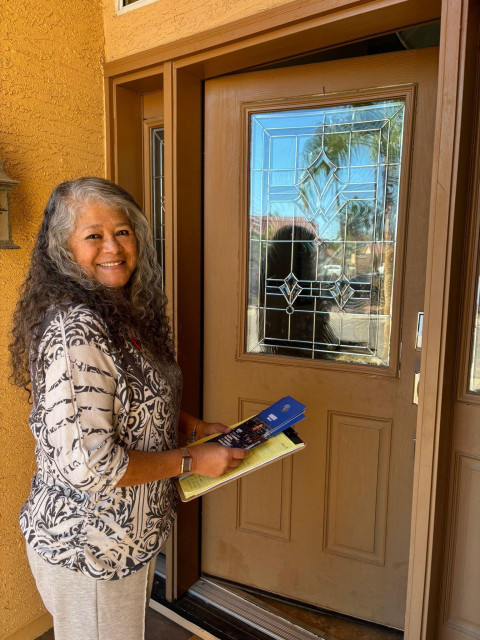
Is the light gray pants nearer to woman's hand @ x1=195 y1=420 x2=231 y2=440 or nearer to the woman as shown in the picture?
the woman

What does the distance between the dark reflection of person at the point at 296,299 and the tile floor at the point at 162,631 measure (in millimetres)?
1305

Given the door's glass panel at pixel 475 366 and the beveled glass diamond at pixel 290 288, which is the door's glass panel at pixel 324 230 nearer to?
the beveled glass diamond at pixel 290 288

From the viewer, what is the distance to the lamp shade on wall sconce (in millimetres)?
1687

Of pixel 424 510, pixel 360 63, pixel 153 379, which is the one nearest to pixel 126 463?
pixel 153 379

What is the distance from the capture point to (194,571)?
7.53ft

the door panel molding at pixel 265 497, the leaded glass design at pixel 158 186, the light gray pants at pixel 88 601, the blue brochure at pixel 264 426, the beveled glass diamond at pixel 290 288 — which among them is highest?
the leaded glass design at pixel 158 186

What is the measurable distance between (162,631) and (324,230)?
1890 mm

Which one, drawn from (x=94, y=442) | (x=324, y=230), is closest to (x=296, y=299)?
(x=324, y=230)

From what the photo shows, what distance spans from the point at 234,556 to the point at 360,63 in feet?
7.30

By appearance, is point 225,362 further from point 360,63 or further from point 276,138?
point 360,63

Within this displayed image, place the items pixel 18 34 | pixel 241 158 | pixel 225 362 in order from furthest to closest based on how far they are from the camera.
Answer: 1. pixel 225 362
2. pixel 241 158
3. pixel 18 34

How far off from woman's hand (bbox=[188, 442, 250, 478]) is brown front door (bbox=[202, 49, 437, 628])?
32.7 inches

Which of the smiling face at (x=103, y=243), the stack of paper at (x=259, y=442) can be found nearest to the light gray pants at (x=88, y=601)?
the stack of paper at (x=259, y=442)

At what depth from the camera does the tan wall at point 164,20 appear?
68.0 inches
